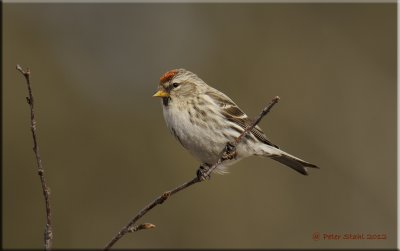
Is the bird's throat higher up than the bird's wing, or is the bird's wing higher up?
the bird's throat

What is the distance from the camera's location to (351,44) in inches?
396

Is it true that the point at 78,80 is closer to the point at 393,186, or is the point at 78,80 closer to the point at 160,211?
the point at 160,211

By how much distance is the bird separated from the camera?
479 cm

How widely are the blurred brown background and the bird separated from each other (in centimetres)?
311

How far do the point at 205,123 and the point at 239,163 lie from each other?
4.13 meters

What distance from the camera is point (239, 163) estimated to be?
8.92 metres

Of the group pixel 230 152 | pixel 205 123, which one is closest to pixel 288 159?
pixel 205 123

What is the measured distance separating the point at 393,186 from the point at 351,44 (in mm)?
3037

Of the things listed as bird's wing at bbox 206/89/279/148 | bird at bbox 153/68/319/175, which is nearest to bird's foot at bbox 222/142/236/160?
bird at bbox 153/68/319/175

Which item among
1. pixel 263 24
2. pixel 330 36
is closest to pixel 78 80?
pixel 263 24

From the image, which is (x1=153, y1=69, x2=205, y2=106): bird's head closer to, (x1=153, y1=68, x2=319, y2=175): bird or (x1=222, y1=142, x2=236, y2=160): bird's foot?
(x1=153, y1=68, x2=319, y2=175): bird

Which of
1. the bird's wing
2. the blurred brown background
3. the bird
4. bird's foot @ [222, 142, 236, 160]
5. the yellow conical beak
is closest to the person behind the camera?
bird's foot @ [222, 142, 236, 160]

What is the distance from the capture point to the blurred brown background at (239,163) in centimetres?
814

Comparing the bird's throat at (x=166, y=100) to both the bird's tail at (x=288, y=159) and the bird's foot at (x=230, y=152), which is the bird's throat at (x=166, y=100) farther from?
the bird's foot at (x=230, y=152)
